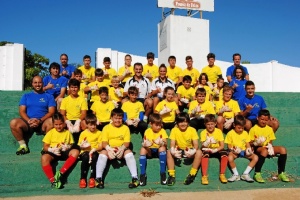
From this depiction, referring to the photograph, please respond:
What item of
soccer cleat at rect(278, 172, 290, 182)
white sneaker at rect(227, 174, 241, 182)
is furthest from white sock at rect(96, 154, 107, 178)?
soccer cleat at rect(278, 172, 290, 182)

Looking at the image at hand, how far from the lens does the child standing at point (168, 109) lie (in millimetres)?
5293

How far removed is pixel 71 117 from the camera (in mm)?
5082

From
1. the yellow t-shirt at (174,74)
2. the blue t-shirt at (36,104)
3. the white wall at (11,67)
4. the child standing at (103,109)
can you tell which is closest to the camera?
the blue t-shirt at (36,104)

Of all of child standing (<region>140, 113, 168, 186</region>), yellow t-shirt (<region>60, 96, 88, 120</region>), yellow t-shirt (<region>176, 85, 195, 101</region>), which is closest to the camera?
child standing (<region>140, 113, 168, 186</region>)

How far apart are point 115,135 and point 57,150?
33.7 inches

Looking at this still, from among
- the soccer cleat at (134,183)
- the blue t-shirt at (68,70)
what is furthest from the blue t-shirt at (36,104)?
the soccer cleat at (134,183)

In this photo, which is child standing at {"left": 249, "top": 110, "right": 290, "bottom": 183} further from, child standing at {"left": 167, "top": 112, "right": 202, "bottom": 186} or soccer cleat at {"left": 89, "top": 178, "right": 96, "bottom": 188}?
soccer cleat at {"left": 89, "top": 178, "right": 96, "bottom": 188}

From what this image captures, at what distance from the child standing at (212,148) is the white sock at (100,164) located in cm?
144

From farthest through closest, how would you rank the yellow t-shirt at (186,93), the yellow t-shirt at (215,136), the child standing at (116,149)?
the yellow t-shirt at (186,93)
the yellow t-shirt at (215,136)
the child standing at (116,149)

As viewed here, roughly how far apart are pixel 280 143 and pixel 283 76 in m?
9.98

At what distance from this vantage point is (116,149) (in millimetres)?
4309

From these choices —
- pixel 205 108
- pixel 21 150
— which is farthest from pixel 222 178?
pixel 21 150

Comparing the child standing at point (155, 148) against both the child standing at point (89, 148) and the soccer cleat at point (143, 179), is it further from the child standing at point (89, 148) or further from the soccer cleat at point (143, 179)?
the child standing at point (89, 148)

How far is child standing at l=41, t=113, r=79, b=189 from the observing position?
4109 millimetres
